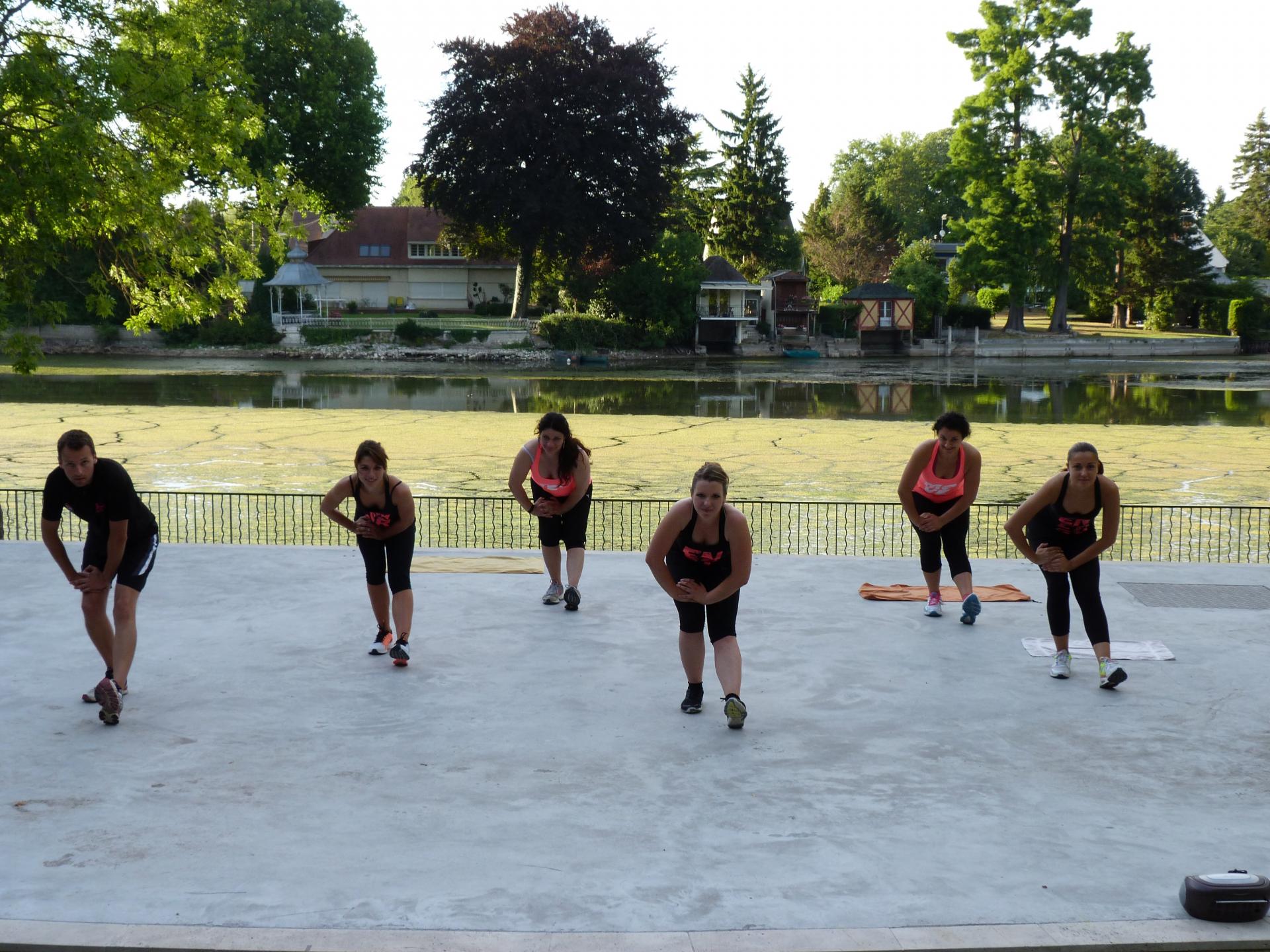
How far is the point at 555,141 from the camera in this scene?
57.2 metres

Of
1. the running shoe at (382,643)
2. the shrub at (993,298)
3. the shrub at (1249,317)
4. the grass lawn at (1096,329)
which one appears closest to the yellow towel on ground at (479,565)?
the running shoe at (382,643)

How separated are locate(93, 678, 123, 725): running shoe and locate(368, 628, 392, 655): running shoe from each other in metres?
1.72

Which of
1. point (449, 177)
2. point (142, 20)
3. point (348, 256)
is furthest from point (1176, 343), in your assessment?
point (142, 20)

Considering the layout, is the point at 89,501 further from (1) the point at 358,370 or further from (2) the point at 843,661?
(1) the point at 358,370

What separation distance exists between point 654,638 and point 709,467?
7.92 ft

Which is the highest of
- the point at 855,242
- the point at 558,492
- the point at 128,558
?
the point at 855,242

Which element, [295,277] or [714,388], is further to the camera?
[295,277]

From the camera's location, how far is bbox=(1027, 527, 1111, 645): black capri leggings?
7043 millimetres

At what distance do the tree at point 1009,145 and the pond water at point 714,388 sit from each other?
9.11 m

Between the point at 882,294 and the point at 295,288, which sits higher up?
the point at 295,288

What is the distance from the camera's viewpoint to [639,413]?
3400 centimetres

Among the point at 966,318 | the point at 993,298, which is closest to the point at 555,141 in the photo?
the point at 966,318

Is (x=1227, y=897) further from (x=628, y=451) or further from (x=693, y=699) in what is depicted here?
(x=628, y=451)

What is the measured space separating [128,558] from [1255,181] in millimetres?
105648
